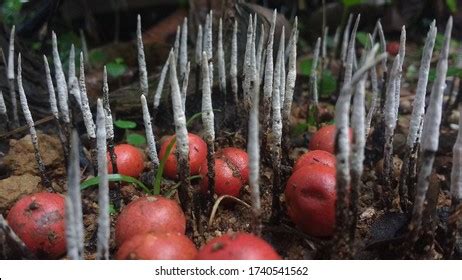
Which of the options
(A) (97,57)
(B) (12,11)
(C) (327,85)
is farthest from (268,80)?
(B) (12,11)

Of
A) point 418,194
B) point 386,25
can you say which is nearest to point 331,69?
point 386,25

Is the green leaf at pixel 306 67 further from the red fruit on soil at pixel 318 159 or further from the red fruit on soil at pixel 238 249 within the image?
the red fruit on soil at pixel 238 249

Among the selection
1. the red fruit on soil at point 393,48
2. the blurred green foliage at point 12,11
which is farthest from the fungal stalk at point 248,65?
the red fruit on soil at point 393,48

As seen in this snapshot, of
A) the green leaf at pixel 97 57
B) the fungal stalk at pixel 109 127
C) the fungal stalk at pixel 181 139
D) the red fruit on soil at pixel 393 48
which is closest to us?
the fungal stalk at pixel 181 139

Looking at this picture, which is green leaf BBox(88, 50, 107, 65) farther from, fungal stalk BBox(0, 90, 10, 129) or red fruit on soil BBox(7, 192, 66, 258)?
red fruit on soil BBox(7, 192, 66, 258)

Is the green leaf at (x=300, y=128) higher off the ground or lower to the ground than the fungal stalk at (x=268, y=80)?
lower

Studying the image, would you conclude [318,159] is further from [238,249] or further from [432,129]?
[238,249]
